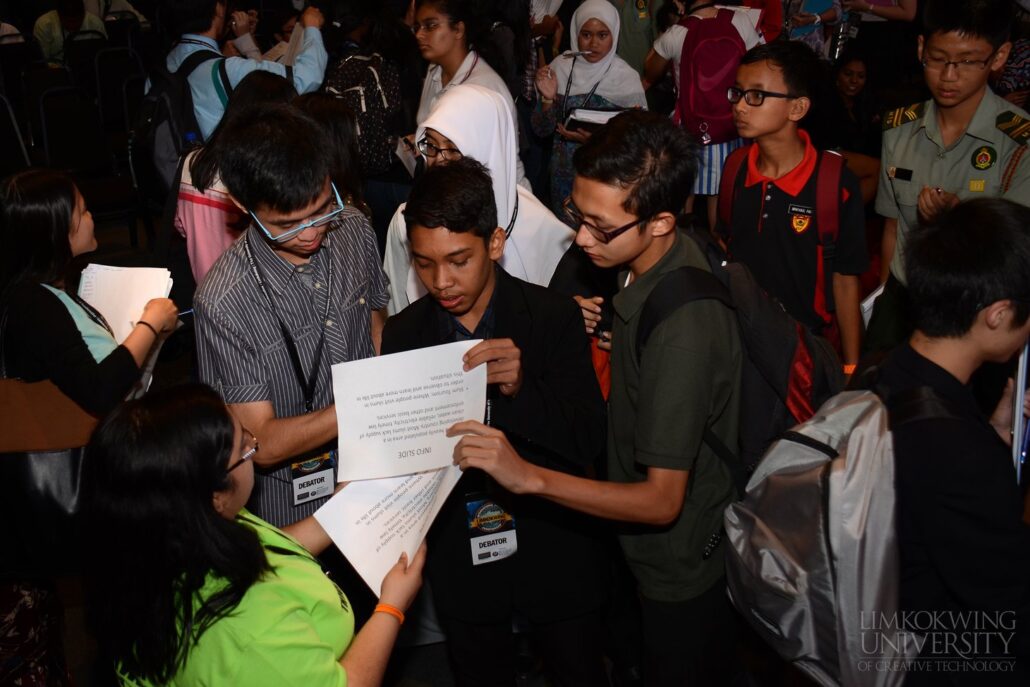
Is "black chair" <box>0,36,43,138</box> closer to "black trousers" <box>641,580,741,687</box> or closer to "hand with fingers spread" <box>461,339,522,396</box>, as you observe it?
"hand with fingers spread" <box>461,339,522,396</box>

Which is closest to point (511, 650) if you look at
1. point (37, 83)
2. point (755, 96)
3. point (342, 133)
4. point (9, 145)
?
point (342, 133)

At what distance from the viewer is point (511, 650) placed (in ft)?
7.45

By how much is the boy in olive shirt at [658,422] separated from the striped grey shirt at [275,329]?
549 mm

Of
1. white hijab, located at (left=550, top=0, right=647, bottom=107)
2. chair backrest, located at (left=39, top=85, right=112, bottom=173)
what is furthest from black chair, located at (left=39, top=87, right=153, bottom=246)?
white hijab, located at (left=550, top=0, right=647, bottom=107)

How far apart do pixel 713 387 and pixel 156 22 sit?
31.4 feet

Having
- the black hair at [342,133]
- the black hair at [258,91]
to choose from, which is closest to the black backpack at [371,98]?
the black hair at [258,91]

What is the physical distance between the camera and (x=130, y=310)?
266cm

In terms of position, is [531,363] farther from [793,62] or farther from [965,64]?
[965,64]

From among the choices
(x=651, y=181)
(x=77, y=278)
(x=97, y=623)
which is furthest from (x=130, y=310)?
(x=651, y=181)

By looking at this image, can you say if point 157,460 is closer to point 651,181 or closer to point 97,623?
point 97,623

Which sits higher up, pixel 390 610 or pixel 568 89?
pixel 568 89

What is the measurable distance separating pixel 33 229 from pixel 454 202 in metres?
1.27

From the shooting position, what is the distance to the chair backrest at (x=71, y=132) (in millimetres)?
6203

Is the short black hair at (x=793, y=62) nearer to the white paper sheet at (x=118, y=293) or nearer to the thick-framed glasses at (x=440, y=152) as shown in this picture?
the thick-framed glasses at (x=440, y=152)
